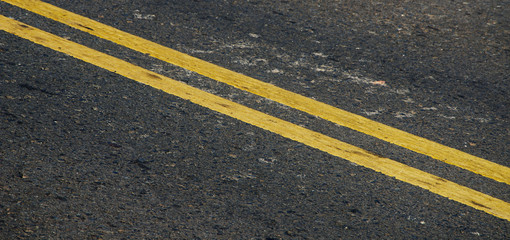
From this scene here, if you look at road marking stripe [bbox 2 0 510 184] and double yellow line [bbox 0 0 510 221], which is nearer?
double yellow line [bbox 0 0 510 221]

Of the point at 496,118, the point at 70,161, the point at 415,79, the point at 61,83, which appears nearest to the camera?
the point at 70,161

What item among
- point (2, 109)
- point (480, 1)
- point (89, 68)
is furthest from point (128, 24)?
point (480, 1)

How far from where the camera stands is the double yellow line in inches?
118

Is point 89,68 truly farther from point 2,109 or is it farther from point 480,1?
point 480,1

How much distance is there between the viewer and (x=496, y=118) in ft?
12.2

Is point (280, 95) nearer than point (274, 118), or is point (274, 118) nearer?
point (274, 118)

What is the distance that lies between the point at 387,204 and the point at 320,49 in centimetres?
181

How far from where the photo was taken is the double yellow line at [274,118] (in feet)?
9.87

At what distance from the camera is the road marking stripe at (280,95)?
10.5 feet

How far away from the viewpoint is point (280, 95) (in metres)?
3.60

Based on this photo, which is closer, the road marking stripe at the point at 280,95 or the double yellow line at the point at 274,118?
the double yellow line at the point at 274,118

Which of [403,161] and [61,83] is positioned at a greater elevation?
[61,83]

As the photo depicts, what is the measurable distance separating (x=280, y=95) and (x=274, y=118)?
0.30 meters

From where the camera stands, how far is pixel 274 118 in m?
3.35
